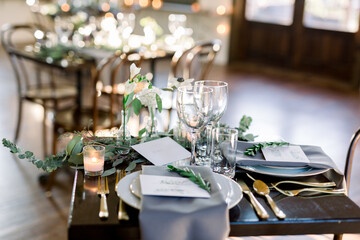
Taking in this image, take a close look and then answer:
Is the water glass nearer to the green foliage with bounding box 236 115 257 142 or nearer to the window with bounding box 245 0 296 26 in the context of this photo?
the green foliage with bounding box 236 115 257 142

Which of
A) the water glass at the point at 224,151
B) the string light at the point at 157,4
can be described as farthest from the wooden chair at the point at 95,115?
the string light at the point at 157,4

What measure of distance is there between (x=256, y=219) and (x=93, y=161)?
0.46 metres

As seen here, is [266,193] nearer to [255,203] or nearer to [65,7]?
[255,203]

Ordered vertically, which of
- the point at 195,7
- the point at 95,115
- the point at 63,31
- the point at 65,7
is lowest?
the point at 95,115

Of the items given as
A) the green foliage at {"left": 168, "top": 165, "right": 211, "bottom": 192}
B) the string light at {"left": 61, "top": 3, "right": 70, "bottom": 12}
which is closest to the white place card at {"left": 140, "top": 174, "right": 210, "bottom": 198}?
the green foliage at {"left": 168, "top": 165, "right": 211, "bottom": 192}

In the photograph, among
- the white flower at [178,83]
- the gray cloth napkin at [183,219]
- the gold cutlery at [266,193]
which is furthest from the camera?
the white flower at [178,83]

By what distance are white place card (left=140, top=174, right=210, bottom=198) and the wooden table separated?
0.06m

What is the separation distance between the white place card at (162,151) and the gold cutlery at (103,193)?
162 mm

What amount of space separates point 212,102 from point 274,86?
425 centimetres

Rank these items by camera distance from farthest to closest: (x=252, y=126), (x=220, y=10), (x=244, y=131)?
(x=220, y=10)
(x=252, y=126)
(x=244, y=131)

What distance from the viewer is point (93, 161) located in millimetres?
1310

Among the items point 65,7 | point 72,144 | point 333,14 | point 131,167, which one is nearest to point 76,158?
point 72,144

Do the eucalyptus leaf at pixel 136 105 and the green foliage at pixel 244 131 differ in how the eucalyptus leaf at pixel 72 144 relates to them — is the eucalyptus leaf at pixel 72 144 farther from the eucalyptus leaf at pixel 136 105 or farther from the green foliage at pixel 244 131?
the green foliage at pixel 244 131

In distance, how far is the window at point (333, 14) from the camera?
554 centimetres
